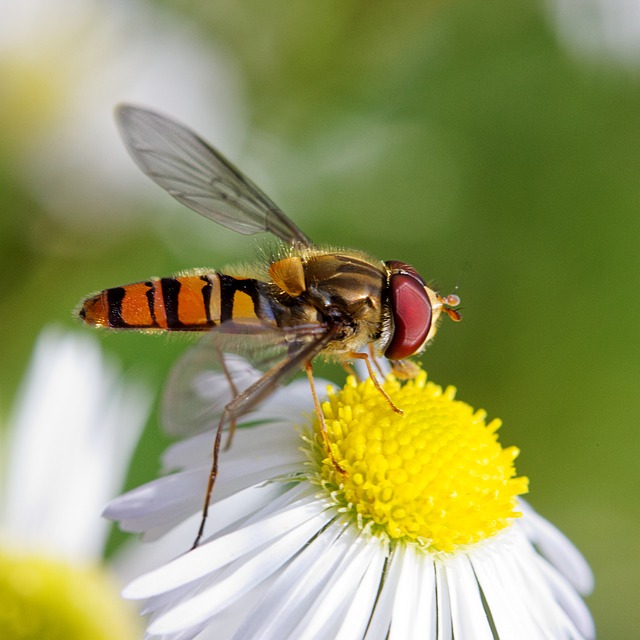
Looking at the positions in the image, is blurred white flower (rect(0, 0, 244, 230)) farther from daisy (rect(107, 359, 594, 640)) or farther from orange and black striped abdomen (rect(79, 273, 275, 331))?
daisy (rect(107, 359, 594, 640))

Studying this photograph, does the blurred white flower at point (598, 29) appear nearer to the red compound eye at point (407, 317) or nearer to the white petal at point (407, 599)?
the red compound eye at point (407, 317)

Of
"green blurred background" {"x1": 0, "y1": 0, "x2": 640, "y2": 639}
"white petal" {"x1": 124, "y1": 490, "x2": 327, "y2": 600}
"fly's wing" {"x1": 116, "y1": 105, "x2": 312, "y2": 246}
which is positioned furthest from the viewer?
"green blurred background" {"x1": 0, "y1": 0, "x2": 640, "y2": 639}

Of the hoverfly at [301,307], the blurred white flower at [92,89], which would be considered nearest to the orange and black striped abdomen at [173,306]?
the hoverfly at [301,307]

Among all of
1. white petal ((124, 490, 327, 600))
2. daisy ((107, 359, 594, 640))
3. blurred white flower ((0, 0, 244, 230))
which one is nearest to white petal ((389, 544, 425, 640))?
daisy ((107, 359, 594, 640))

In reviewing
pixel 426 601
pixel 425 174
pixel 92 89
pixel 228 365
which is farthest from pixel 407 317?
pixel 92 89

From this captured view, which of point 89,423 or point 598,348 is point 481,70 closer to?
point 598,348

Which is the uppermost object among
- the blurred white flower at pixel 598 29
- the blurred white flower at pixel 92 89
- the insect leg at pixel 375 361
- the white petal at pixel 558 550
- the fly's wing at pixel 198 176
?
the blurred white flower at pixel 598 29
